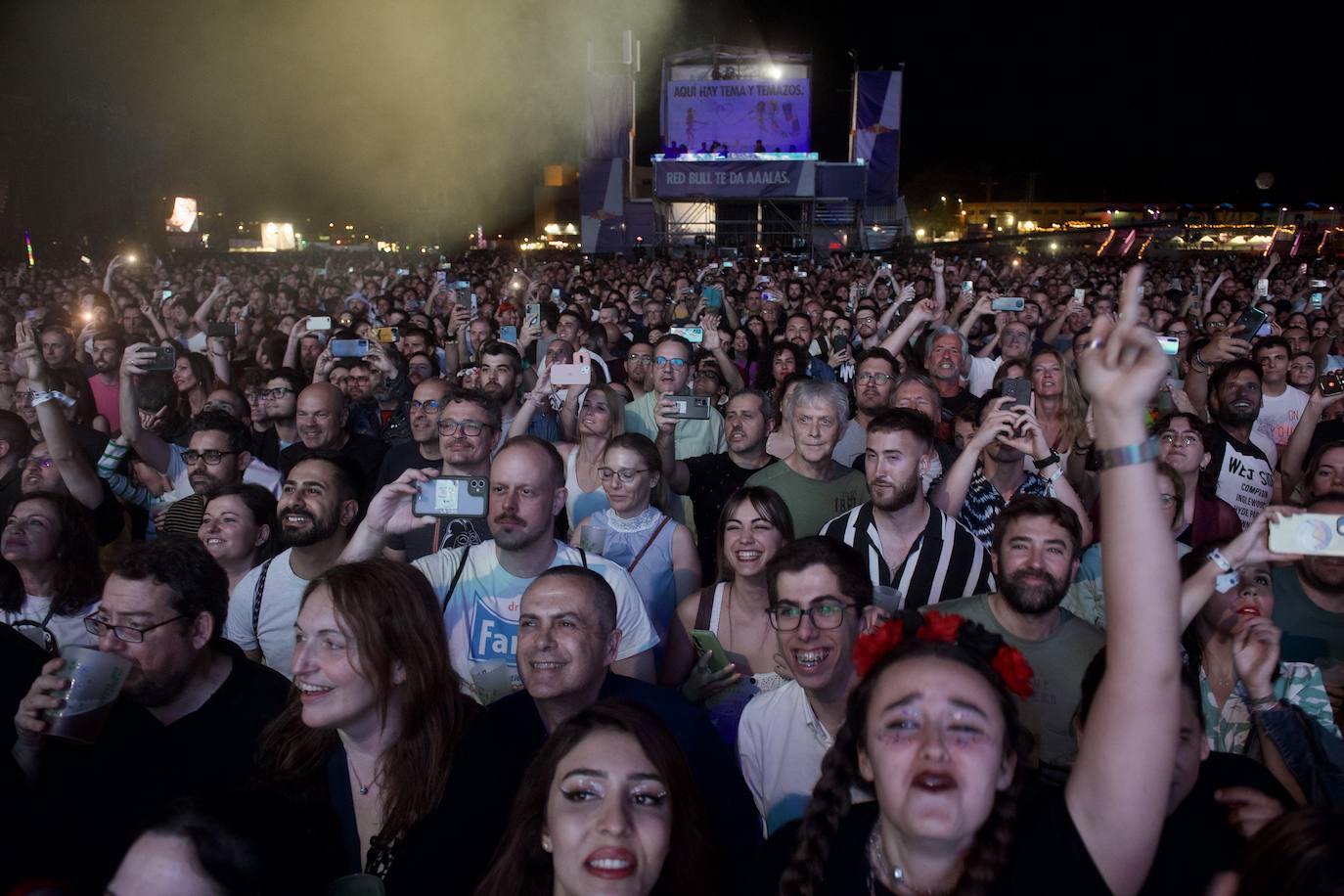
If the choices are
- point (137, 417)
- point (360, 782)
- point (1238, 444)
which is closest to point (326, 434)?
point (137, 417)

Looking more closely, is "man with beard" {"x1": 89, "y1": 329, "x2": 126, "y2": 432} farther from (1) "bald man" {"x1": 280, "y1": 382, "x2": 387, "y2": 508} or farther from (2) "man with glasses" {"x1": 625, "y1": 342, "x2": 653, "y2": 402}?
(2) "man with glasses" {"x1": 625, "y1": 342, "x2": 653, "y2": 402}

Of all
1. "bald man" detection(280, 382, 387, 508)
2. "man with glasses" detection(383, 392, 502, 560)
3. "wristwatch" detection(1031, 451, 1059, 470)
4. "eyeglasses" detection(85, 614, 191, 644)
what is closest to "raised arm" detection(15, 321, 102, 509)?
"bald man" detection(280, 382, 387, 508)

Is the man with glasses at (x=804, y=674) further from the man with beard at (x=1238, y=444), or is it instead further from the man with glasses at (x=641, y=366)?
the man with glasses at (x=641, y=366)

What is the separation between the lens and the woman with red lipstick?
7.02 feet

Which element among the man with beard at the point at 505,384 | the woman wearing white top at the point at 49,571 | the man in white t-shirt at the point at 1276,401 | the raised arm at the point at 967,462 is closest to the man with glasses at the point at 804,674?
the raised arm at the point at 967,462

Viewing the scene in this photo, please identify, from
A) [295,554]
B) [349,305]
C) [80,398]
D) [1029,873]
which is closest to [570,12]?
[349,305]

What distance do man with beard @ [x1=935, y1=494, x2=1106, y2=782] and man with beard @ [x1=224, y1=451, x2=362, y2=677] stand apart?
247 cm

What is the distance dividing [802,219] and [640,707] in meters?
32.7

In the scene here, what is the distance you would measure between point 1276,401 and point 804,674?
5.30 metres

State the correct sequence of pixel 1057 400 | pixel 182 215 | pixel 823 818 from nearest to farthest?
pixel 823 818 → pixel 1057 400 → pixel 182 215

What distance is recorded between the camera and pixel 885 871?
1836 mm

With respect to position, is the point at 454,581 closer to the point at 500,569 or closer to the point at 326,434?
the point at 500,569

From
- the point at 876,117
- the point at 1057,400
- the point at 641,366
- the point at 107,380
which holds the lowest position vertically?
the point at 1057,400

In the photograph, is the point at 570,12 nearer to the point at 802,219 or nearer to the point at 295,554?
the point at 802,219
